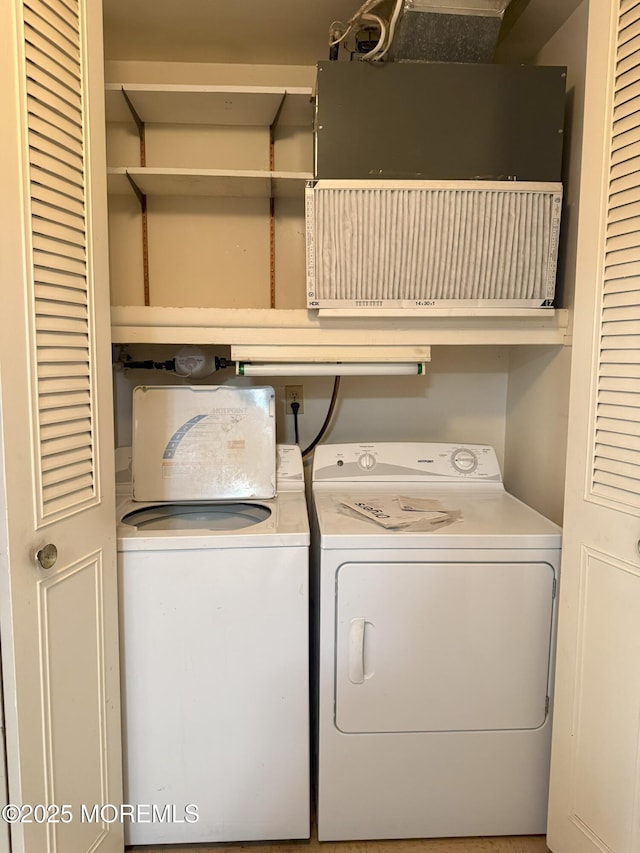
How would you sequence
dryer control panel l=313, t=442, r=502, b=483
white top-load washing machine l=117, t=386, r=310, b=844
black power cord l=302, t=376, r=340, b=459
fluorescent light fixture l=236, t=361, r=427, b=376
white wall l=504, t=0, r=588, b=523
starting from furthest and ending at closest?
black power cord l=302, t=376, r=340, b=459 → dryer control panel l=313, t=442, r=502, b=483 → fluorescent light fixture l=236, t=361, r=427, b=376 → white wall l=504, t=0, r=588, b=523 → white top-load washing machine l=117, t=386, r=310, b=844

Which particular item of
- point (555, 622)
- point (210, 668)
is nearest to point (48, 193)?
point (210, 668)

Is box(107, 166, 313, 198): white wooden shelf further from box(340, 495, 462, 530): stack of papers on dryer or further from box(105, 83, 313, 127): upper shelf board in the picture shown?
box(340, 495, 462, 530): stack of papers on dryer

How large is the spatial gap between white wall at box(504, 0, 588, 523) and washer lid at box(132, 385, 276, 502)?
0.95 m

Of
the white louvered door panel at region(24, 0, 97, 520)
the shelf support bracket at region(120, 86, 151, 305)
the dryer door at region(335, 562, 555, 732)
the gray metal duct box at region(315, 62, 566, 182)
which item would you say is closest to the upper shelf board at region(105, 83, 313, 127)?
the shelf support bracket at region(120, 86, 151, 305)

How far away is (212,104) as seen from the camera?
1.87 m

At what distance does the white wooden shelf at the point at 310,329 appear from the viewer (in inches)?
64.0

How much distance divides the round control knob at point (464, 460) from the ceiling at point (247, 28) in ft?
4.57

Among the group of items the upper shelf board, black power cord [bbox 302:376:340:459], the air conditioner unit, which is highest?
the upper shelf board

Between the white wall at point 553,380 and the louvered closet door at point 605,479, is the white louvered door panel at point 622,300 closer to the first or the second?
the louvered closet door at point 605,479

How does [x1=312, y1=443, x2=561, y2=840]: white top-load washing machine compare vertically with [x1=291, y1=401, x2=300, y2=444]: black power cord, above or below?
below

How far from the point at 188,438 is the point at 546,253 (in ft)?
4.25

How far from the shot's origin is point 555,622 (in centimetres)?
153

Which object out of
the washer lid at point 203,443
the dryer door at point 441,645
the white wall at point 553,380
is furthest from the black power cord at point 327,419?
the dryer door at point 441,645

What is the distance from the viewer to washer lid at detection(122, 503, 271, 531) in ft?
5.86
